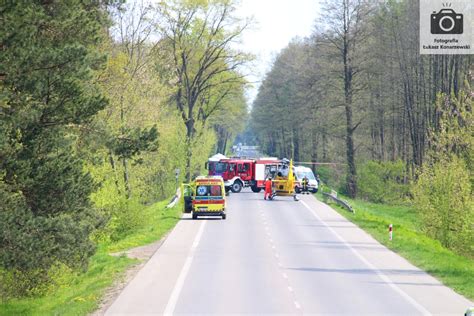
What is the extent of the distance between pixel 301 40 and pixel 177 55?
180 feet

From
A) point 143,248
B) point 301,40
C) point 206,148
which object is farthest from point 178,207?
point 301,40

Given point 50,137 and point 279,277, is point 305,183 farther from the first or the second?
point 50,137

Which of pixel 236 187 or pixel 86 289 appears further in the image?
pixel 236 187

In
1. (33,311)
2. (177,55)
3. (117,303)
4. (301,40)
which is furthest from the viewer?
(301,40)

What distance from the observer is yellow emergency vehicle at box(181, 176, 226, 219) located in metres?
48.1

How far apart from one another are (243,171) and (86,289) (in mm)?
48622

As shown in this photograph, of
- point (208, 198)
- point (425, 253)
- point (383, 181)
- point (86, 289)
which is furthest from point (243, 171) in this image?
point (86, 289)

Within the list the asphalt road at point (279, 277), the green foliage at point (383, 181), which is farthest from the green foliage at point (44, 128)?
the green foliage at point (383, 181)

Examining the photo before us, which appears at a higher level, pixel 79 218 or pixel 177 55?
pixel 177 55

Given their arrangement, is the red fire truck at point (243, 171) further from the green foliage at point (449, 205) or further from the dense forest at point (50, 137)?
the dense forest at point (50, 137)

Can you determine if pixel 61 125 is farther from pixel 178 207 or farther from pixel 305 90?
pixel 305 90

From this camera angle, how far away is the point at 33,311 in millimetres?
27000

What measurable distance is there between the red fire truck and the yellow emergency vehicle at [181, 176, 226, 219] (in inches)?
869

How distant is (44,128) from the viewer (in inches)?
1057
